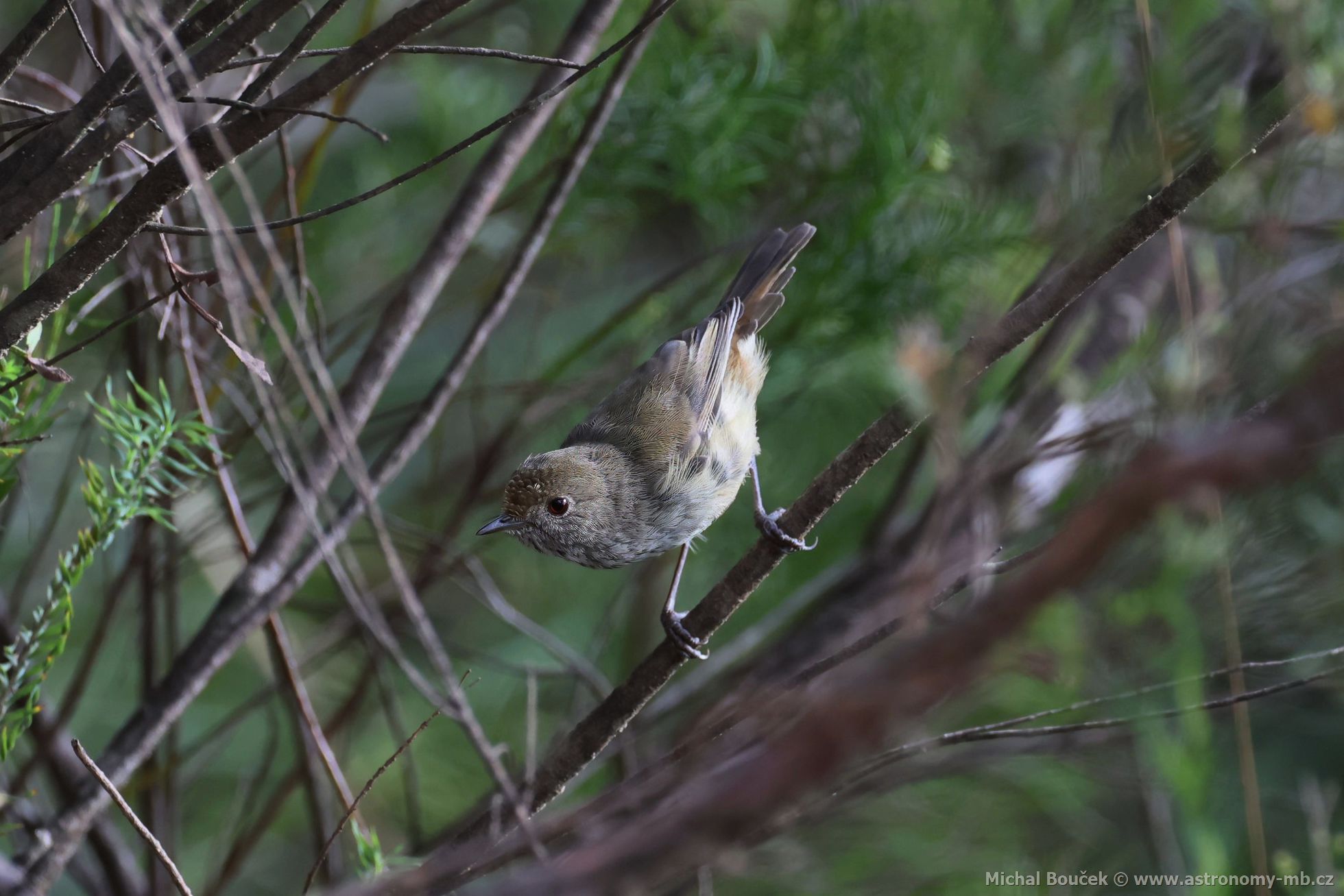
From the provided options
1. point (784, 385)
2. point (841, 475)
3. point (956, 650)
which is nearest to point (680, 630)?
point (841, 475)

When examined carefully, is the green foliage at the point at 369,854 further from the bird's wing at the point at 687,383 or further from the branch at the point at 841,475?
the bird's wing at the point at 687,383

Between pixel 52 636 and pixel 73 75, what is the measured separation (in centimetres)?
193

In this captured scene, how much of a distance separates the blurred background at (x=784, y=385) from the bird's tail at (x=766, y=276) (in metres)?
0.10

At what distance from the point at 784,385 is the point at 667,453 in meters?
0.50

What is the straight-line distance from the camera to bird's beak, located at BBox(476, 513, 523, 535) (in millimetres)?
2447

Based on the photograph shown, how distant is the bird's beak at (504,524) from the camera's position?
245cm

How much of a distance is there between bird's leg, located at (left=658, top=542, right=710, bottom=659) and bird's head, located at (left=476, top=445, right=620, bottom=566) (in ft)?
0.65

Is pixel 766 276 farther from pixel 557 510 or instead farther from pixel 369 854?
pixel 369 854

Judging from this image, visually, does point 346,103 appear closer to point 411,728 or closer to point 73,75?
point 73,75

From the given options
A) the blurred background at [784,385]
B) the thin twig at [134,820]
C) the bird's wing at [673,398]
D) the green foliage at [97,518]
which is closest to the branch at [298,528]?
the blurred background at [784,385]

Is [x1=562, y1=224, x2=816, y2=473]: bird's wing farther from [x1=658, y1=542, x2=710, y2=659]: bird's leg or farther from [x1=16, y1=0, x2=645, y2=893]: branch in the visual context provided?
[x1=16, y1=0, x2=645, y2=893]: branch

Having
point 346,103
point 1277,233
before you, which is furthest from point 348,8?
point 1277,233

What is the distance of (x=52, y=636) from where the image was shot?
1.55 m

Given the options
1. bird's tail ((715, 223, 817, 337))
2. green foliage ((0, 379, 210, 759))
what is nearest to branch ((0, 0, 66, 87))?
green foliage ((0, 379, 210, 759))
